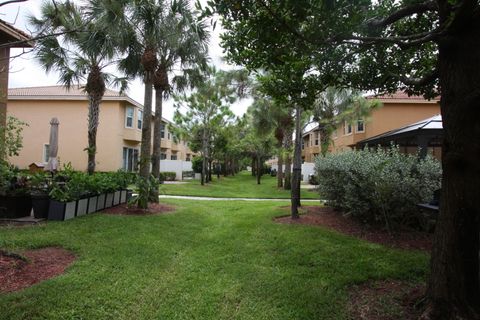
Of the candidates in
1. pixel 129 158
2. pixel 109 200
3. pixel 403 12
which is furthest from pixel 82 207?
pixel 129 158

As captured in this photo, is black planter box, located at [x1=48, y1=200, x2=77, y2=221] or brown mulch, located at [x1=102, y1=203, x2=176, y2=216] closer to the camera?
black planter box, located at [x1=48, y1=200, x2=77, y2=221]

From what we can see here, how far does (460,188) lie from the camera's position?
302 cm

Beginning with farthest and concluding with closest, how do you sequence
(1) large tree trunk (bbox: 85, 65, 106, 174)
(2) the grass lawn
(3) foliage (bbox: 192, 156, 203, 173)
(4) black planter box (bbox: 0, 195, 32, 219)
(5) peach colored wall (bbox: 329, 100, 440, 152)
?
1. (3) foliage (bbox: 192, 156, 203, 173)
2. (5) peach colored wall (bbox: 329, 100, 440, 152)
3. (2) the grass lawn
4. (1) large tree trunk (bbox: 85, 65, 106, 174)
5. (4) black planter box (bbox: 0, 195, 32, 219)

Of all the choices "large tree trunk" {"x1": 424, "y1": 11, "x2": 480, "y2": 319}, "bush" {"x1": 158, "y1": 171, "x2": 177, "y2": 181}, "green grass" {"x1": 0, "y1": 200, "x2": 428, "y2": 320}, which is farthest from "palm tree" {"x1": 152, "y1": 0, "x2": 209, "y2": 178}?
"bush" {"x1": 158, "y1": 171, "x2": 177, "y2": 181}

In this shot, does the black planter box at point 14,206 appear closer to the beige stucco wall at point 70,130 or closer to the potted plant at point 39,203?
the potted plant at point 39,203

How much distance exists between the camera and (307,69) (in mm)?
5180

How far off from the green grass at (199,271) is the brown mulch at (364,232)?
0.50 meters

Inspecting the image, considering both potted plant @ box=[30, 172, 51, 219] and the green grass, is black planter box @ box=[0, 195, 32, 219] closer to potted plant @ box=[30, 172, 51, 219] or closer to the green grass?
potted plant @ box=[30, 172, 51, 219]

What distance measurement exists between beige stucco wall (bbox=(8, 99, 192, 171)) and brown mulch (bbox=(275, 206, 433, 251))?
A: 17318 mm

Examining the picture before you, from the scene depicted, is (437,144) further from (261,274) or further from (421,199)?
(261,274)

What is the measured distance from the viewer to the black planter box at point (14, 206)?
25.0ft

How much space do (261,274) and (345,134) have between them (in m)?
Result: 23.7

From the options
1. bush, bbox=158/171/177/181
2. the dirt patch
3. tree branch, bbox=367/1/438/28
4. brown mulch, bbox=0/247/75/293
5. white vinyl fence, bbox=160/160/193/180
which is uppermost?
tree branch, bbox=367/1/438/28

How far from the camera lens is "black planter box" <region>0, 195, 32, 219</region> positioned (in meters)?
7.62
